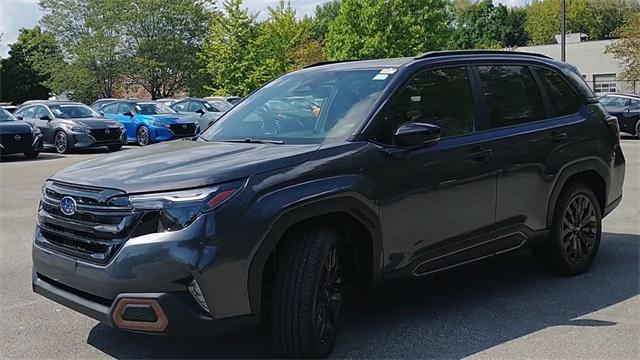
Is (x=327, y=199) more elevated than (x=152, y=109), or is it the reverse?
(x=327, y=199)

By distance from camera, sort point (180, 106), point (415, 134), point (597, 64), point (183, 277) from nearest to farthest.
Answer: point (183, 277) < point (415, 134) < point (180, 106) < point (597, 64)

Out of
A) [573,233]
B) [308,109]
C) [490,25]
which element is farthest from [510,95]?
[490,25]

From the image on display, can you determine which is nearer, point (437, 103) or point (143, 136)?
point (437, 103)

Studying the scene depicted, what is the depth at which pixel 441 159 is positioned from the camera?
473 cm

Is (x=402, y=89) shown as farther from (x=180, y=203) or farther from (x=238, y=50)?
(x=238, y=50)

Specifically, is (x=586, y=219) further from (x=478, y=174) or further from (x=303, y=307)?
(x=303, y=307)

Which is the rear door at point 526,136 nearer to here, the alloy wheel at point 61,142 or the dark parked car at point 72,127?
the dark parked car at point 72,127

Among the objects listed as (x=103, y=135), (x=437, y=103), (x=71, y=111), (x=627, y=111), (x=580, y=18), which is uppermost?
(x=580, y=18)

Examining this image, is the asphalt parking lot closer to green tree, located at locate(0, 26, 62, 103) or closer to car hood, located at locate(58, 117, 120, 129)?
car hood, located at locate(58, 117, 120, 129)

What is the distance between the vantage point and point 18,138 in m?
18.6

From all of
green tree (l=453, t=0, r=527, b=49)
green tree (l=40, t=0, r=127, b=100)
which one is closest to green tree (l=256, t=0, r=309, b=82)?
green tree (l=40, t=0, r=127, b=100)

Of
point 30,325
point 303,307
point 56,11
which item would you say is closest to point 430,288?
point 303,307

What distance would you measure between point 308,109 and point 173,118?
18.7 m

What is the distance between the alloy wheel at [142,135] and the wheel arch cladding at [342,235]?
19211 millimetres
